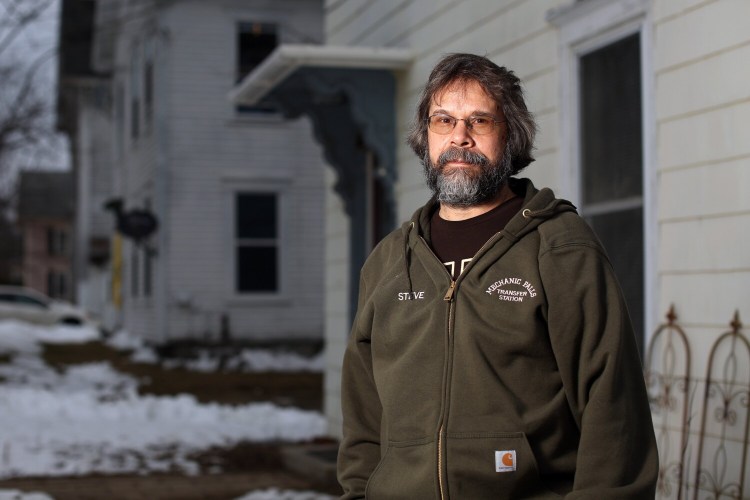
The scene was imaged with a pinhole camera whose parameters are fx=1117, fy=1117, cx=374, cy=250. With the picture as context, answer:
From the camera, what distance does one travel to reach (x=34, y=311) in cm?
3209

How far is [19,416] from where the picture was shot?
38.5 feet

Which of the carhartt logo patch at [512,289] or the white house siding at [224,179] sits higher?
the white house siding at [224,179]

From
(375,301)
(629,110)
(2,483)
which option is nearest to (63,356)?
(2,483)

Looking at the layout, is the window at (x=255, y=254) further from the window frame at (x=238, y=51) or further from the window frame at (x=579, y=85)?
the window frame at (x=579, y=85)

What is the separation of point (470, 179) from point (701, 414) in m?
2.57

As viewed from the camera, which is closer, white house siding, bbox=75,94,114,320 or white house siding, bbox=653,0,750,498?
white house siding, bbox=653,0,750,498

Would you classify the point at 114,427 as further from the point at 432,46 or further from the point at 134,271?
the point at 134,271

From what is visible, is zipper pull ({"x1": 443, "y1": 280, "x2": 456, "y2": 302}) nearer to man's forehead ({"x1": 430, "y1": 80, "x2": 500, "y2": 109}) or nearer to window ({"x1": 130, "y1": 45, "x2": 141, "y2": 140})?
man's forehead ({"x1": 430, "y1": 80, "x2": 500, "y2": 109})

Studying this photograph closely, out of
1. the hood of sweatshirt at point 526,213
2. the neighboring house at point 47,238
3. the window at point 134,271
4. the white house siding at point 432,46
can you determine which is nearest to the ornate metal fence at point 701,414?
the white house siding at point 432,46

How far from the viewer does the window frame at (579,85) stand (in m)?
5.11

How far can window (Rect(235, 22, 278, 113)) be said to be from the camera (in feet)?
64.3

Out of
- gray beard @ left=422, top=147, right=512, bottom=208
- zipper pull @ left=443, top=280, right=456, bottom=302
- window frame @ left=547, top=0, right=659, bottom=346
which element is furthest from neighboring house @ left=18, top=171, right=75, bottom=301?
zipper pull @ left=443, top=280, right=456, bottom=302

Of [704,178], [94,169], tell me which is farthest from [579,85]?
[94,169]

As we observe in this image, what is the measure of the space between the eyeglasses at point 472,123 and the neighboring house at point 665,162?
82.1 inches
